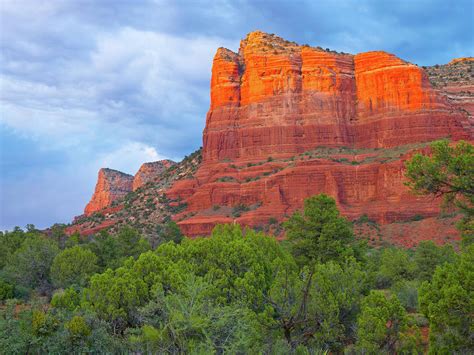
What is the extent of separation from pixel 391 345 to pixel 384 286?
27.5 m

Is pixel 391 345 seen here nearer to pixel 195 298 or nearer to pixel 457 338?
pixel 457 338

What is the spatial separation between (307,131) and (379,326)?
8537 cm

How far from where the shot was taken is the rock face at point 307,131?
8956 cm

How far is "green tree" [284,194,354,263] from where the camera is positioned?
34.5 meters

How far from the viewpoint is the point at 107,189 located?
191 m

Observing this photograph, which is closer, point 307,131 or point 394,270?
point 394,270

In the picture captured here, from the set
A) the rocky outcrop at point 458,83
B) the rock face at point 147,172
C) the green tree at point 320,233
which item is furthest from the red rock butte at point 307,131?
the rock face at point 147,172

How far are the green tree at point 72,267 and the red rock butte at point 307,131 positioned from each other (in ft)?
145

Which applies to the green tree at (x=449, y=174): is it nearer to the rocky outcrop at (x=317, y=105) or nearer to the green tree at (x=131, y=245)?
the green tree at (x=131, y=245)

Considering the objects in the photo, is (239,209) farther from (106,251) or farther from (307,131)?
(106,251)

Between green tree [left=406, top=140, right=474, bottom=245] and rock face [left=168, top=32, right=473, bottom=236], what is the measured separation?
6263 cm

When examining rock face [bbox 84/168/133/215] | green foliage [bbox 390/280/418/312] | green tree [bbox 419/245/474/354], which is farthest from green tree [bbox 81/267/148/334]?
rock face [bbox 84/168/133/215]

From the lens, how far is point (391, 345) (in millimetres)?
19672

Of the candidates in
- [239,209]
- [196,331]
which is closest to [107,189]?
[239,209]
